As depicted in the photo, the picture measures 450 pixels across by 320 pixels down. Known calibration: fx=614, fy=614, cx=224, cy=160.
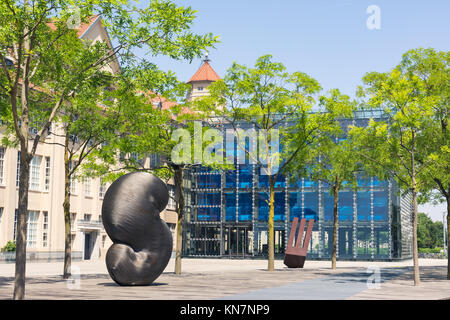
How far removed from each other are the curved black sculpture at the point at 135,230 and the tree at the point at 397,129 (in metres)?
10.3

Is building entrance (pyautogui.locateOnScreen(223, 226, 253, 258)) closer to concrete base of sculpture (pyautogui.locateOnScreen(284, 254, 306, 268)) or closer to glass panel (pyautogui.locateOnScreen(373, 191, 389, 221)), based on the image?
glass panel (pyautogui.locateOnScreen(373, 191, 389, 221))

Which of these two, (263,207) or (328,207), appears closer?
(328,207)

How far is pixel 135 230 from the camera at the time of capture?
66.4ft

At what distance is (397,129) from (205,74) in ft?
255

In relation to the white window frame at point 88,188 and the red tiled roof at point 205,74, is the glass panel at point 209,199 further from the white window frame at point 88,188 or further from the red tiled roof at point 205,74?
the red tiled roof at point 205,74

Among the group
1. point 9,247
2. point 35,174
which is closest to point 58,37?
point 9,247

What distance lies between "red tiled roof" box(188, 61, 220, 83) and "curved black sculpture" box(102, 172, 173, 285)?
8136 centimetres

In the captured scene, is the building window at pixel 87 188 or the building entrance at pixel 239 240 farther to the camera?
the building entrance at pixel 239 240

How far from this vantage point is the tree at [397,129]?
81.3 feet

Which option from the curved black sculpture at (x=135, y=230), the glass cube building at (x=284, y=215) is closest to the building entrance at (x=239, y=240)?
the glass cube building at (x=284, y=215)

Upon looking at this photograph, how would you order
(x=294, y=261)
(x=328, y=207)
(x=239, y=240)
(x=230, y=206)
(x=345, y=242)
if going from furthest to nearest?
(x=230, y=206) → (x=239, y=240) → (x=328, y=207) → (x=345, y=242) → (x=294, y=261)

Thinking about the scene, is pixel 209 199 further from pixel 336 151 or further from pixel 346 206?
pixel 336 151
